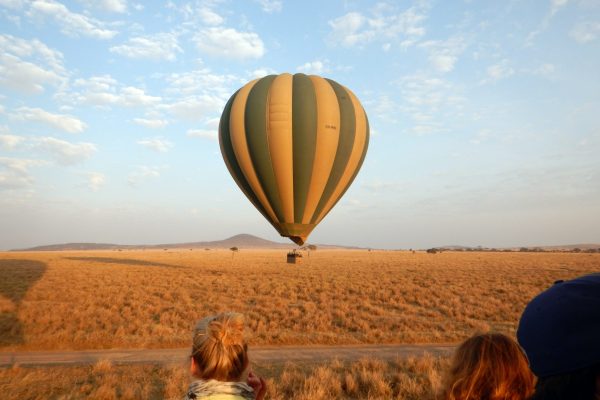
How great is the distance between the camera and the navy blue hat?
1445mm

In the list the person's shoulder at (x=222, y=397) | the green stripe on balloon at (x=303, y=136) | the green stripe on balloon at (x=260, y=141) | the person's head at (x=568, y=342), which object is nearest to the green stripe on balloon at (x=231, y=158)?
the green stripe on balloon at (x=260, y=141)

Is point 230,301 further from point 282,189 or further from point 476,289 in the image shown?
point 476,289

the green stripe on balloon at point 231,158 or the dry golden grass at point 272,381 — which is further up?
the green stripe on balloon at point 231,158

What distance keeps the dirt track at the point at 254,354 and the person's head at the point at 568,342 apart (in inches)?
361

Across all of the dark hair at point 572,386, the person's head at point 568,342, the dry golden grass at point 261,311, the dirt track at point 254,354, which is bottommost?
the dirt track at point 254,354

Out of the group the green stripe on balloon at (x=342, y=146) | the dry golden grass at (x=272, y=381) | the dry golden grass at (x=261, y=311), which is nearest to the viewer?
the dry golden grass at (x=272, y=381)

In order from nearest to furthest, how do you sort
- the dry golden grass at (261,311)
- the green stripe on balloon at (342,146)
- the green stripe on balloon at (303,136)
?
the dry golden grass at (261,311) < the green stripe on balloon at (303,136) < the green stripe on balloon at (342,146)

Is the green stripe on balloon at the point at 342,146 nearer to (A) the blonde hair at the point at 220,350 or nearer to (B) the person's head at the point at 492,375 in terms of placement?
(A) the blonde hair at the point at 220,350

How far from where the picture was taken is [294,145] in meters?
19.2

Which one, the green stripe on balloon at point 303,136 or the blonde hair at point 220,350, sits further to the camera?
the green stripe on balloon at point 303,136

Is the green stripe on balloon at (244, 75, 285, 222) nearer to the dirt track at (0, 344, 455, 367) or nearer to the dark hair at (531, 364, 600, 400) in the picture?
the dirt track at (0, 344, 455, 367)

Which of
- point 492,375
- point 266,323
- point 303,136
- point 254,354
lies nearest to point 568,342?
point 492,375

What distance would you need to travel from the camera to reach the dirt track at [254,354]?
10.2 m

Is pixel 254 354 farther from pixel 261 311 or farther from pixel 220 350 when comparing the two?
pixel 220 350
